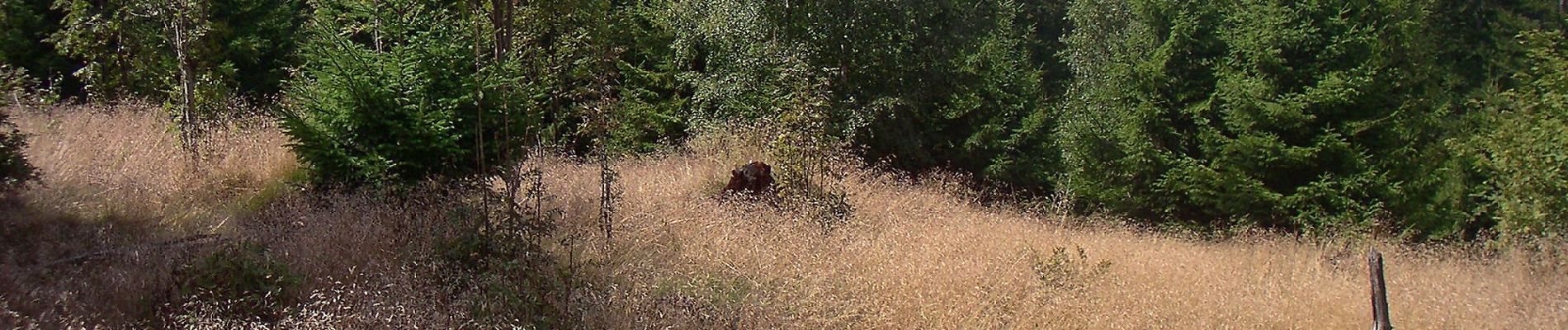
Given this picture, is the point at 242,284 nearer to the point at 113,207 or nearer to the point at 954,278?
the point at 113,207

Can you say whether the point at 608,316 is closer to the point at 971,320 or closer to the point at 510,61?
the point at 971,320

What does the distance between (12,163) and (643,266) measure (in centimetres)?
369

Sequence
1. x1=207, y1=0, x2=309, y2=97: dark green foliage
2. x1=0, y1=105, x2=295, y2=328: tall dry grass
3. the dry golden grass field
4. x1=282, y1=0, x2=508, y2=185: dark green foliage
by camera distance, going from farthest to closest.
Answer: x1=207, y1=0, x2=309, y2=97: dark green foliage, x1=282, y1=0, x2=508, y2=185: dark green foliage, the dry golden grass field, x1=0, y1=105, x2=295, y2=328: tall dry grass

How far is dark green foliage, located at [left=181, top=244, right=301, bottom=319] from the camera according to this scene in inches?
197

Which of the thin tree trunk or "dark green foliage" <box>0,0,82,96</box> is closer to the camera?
the thin tree trunk

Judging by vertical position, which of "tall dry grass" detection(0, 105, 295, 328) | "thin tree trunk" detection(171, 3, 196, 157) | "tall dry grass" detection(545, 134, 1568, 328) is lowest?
"tall dry grass" detection(545, 134, 1568, 328)

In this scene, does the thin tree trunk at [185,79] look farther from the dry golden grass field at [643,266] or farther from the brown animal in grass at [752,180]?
the brown animal in grass at [752,180]

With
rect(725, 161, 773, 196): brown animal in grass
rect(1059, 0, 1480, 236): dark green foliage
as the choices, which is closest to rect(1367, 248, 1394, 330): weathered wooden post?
rect(725, 161, 773, 196): brown animal in grass

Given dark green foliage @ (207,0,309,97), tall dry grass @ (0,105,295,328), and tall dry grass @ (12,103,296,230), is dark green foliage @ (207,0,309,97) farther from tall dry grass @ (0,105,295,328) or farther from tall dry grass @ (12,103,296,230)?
tall dry grass @ (0,105,295,328)

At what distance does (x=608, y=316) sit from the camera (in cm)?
548

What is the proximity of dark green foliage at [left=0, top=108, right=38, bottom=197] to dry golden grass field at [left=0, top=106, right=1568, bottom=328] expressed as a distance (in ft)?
0.43

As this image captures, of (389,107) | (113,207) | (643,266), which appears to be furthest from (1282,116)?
(113,207)

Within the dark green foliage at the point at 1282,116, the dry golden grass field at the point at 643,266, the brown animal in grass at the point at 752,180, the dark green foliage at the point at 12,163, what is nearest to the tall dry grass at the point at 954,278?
the dry golden grass field at the point at 643,266

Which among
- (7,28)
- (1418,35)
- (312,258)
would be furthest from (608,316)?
(1418,35)
